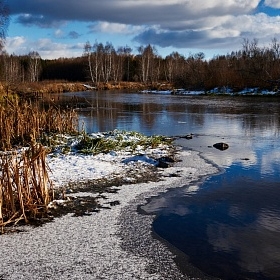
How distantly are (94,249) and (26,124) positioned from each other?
9437 millimetres

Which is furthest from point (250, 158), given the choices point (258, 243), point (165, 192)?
point (258, 243)

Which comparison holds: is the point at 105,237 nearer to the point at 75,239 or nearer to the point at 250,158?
the point at 75,239

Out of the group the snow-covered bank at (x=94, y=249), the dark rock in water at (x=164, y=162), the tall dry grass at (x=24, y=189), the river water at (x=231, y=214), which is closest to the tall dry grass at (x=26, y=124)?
the dark rock in water at (x=164, y=162)

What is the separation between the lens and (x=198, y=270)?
5.01 metres

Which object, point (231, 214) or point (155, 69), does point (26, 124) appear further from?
point (155, 69)

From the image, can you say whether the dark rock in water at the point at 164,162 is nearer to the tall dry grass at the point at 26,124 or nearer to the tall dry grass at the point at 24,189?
the tall dry grass at the point at 26,124

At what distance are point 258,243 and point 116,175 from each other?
457 cm

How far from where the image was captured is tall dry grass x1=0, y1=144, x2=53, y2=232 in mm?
6370

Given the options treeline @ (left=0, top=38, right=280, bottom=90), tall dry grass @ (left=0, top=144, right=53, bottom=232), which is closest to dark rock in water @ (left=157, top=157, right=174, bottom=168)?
tall dry grass @ (left=0, top=144, right=53, bottom=232)

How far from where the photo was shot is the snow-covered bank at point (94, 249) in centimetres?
486

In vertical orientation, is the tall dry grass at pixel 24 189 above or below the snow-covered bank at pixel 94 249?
above

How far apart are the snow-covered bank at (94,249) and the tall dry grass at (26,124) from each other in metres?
5.14

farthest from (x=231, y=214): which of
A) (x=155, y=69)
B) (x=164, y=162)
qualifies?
(x=155, y=69)

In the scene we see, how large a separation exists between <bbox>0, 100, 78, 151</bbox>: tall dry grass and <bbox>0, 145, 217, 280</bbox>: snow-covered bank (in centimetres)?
514
